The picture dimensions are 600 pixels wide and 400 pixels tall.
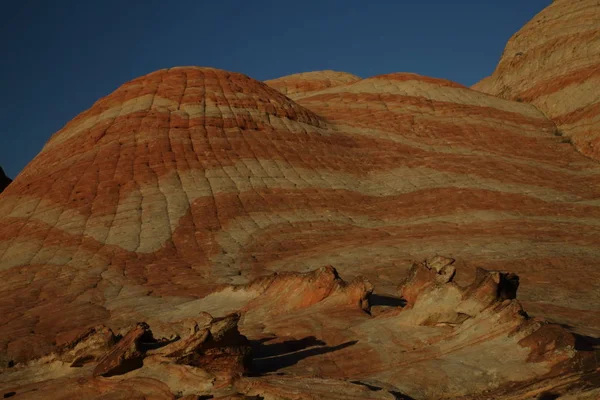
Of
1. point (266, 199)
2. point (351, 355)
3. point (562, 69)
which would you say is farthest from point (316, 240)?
point (562, 69)

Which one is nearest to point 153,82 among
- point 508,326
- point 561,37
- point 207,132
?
point 207,132

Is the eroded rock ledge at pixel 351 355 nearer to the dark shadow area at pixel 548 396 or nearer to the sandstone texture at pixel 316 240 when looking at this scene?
the sandstone texture at pixel 316 240

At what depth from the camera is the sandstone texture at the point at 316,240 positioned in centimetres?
1237

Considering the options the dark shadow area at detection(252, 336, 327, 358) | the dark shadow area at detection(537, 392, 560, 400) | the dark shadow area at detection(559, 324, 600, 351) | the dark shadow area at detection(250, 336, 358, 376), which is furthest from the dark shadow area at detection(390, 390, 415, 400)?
the dark shadow area at detection(559, 324, 600, 351)

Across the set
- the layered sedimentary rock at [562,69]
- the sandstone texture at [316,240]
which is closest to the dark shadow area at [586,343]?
the sandstone texture at [316,240]

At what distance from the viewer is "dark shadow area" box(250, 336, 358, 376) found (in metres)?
12.9

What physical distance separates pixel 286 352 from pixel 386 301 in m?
6.11

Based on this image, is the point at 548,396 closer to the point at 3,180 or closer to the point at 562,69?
the point at 562,69

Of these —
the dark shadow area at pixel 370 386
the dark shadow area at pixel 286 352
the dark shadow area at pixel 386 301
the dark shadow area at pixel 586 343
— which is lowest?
the dark shadow area at pixel 586 343

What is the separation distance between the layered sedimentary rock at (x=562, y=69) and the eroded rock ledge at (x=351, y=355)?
102 ft

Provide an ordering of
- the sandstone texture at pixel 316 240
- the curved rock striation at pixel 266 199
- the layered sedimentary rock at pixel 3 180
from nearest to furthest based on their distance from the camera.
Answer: the sandstone texture at pixel 316 240 < the curved rock striation at pixel 266 199 < the layered sedimentary rock at pixel 3 180

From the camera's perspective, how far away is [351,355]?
13312mm

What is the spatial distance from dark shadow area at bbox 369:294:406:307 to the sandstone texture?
13 centimetres

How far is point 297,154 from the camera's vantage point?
1506 inches
